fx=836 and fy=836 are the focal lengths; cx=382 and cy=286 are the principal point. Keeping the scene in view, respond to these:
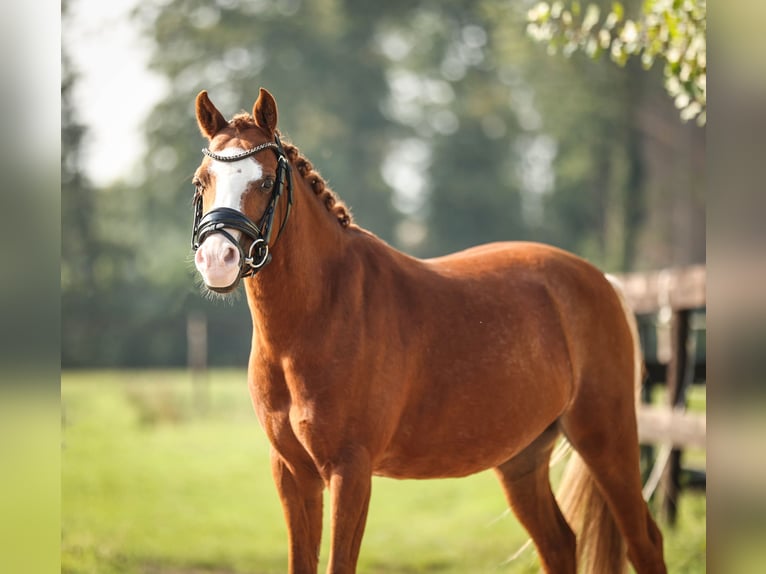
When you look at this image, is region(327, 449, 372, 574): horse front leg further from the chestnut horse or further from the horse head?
the horse head

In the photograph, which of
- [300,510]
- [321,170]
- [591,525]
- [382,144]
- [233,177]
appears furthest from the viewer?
[382,144]

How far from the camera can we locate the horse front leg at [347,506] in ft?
8.52

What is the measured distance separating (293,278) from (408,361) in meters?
0.50

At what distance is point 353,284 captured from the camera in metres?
2.84

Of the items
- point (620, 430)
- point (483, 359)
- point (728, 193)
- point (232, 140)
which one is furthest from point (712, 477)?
point (232, 140)

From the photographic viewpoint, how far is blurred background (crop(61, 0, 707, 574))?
12.7 meters

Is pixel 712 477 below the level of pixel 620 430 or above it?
above

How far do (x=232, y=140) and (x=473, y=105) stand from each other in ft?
61.9

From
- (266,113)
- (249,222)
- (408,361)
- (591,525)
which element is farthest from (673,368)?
(249,222)

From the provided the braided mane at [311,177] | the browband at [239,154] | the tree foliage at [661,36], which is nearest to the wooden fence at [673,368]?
the tree foliage at [661,36]

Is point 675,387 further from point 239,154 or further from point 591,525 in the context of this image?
point 239,154

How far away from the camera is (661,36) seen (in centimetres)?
429

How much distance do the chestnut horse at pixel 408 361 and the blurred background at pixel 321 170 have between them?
6320 mm

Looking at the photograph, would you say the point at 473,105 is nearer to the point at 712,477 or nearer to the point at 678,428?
the point at 678,428
